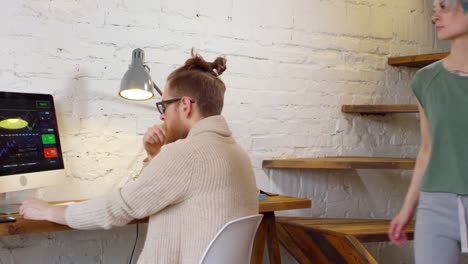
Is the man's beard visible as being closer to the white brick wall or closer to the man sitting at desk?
the man sitting at desk

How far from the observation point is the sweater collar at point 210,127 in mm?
1650

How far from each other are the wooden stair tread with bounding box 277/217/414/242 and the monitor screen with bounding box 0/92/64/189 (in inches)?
46.2

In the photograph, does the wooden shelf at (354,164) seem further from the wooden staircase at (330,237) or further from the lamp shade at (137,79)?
the lamp shade at (137,79)

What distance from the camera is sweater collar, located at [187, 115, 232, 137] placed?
1.65 meters

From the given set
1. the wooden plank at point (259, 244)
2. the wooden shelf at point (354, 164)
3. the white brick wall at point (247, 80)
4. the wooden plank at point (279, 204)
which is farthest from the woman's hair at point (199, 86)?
the wooden shelf at point (354, 164)

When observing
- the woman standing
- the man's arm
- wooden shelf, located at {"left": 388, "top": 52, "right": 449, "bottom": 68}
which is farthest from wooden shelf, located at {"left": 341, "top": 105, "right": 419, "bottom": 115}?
the man's arm

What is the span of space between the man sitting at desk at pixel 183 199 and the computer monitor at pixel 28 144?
11.4 inches

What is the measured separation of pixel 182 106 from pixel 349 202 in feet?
5.68

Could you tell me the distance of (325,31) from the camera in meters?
3.07

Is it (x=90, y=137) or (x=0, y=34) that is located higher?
(x=0, y=34)

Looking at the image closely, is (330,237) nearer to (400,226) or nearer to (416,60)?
(400,226)

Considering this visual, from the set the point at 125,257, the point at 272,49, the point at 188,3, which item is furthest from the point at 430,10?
the point at 125,257

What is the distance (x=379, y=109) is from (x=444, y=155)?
53.6 inches

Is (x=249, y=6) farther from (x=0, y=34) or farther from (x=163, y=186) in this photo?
(x=163, y=186)
